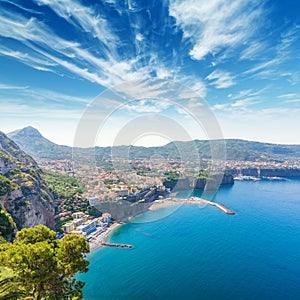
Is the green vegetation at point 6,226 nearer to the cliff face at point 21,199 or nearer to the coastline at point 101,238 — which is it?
the cliff face at point 21,199

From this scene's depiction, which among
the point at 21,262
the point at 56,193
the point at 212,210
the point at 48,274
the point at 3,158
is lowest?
the point at 212,210

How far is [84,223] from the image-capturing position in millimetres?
11945

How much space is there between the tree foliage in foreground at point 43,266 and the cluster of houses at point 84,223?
8.10 m

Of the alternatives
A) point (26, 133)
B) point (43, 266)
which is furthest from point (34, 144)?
point (43, 266)

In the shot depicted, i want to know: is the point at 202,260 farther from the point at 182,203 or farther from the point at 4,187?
the point at 182,203

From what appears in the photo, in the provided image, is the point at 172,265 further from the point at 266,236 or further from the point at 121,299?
the point at 266,236

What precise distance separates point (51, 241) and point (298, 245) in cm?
1168

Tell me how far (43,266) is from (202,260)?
732 centimetres

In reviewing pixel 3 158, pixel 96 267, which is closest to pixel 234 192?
pixel 96 267

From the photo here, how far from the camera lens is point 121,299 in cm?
619

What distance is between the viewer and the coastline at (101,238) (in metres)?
9.93

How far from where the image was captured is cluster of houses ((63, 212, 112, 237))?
11.0 m

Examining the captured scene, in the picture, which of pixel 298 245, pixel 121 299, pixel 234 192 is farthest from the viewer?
pixel 234 192

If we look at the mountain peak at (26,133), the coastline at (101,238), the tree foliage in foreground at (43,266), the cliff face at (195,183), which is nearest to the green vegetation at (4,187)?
the coastline at (101,238)
